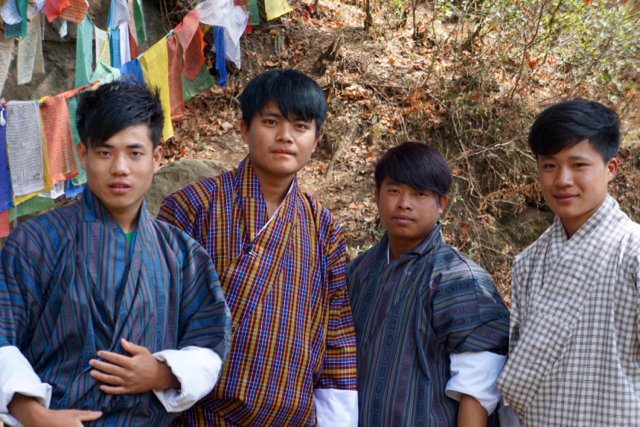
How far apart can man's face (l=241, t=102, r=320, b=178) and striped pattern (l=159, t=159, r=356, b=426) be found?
108mm

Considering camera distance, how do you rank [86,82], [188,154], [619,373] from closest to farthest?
[619,373] → [86,82] → [188,154]

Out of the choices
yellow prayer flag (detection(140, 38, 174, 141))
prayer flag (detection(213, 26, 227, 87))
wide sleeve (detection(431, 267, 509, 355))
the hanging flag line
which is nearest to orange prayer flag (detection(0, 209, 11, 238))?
the hanging flag line

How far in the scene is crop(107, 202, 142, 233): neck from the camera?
1.99 metres

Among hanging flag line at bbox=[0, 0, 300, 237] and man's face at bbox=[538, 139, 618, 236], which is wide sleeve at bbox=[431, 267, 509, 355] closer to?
man's face at bbox=[538, 139, 618, 236]

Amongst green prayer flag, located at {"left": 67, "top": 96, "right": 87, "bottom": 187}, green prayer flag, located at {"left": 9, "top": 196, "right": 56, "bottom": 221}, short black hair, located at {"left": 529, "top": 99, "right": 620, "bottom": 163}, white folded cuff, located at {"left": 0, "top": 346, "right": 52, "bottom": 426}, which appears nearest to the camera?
white folded cuff, located at {"left": 0, "top": 346, "right": 52, "bottom": 426}

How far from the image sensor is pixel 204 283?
80.0 inches

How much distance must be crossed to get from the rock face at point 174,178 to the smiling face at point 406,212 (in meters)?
2.86

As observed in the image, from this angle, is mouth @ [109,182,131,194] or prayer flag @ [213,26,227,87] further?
prayer flag @ [213,26,227,87]

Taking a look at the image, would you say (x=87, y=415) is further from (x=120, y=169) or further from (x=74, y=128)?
(x=74, y=128)

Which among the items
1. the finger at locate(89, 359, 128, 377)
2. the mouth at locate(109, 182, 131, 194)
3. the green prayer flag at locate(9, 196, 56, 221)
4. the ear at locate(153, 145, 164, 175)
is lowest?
the finger at locate(89, 359, 128, 377)

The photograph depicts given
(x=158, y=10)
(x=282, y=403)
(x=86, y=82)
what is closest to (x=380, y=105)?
(x=158, y=10)

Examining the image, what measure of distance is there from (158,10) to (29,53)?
4.22 m

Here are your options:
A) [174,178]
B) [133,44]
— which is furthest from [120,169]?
[174,178]

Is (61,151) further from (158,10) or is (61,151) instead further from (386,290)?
(158,10)
